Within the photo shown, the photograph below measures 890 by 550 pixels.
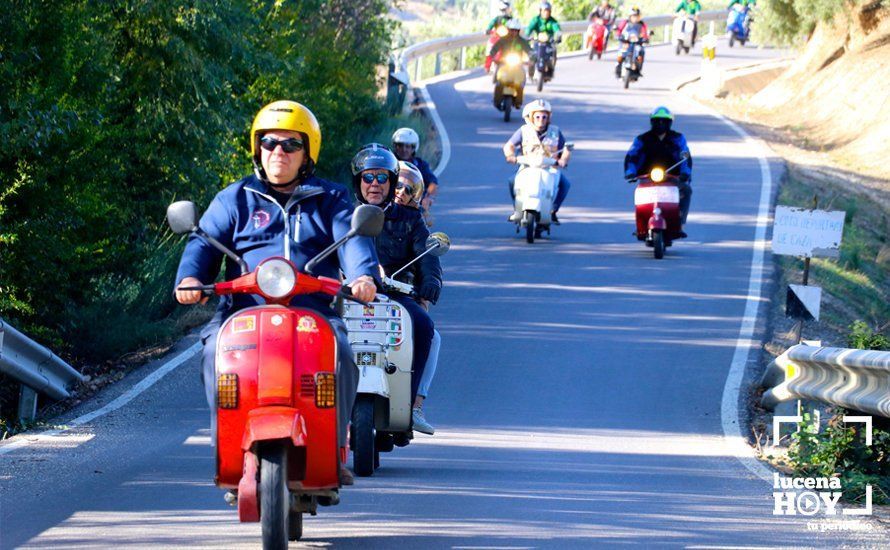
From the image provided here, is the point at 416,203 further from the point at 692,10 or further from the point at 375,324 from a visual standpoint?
the point at 692,10

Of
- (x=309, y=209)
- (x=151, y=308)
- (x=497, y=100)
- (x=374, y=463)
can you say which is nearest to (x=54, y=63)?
(x=151, y=308)

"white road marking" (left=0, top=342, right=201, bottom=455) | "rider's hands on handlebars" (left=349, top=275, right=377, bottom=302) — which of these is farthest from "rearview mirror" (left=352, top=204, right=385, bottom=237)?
"white road marking" (left=0, top=342, right=201, bottom=455)

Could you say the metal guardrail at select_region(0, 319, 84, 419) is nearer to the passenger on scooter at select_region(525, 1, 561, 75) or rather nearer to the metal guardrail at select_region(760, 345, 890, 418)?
the metal guardrail at select_region(760, 345, 890, 418)

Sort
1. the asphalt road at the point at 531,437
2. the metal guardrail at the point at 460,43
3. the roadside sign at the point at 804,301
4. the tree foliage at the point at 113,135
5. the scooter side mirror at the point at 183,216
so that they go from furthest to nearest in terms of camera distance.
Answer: the metal guardrail at the point at 460,43 < the roadside sign at the point at 804,301 < the tree foliage at the point at 113,135 < the asphalt road at the point at 531,437 < the scooter side mirror at the point at 183,216

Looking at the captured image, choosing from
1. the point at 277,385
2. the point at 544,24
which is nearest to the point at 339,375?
the point at 277,385

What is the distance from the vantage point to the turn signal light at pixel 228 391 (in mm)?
6730

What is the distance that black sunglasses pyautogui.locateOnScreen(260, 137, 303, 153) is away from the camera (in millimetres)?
7441

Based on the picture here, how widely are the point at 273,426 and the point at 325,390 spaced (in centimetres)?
33

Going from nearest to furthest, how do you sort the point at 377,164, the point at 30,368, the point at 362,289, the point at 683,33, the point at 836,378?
the point at 362,289
the point at 377,164
the point at 836,378
the point at 30,368
the point at 683,33

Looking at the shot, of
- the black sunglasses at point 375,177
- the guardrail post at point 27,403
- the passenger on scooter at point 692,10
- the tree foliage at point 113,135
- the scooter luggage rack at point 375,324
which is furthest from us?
the passenger on scooter at point 692,10

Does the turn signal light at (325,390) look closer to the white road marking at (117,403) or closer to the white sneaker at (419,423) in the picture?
the white sneaker at (419,423)

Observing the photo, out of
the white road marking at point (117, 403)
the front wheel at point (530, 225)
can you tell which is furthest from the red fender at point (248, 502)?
the front wheel at point (530, 225)

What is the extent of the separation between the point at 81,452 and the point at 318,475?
3.68 metres

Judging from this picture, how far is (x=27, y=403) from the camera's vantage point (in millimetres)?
11680
